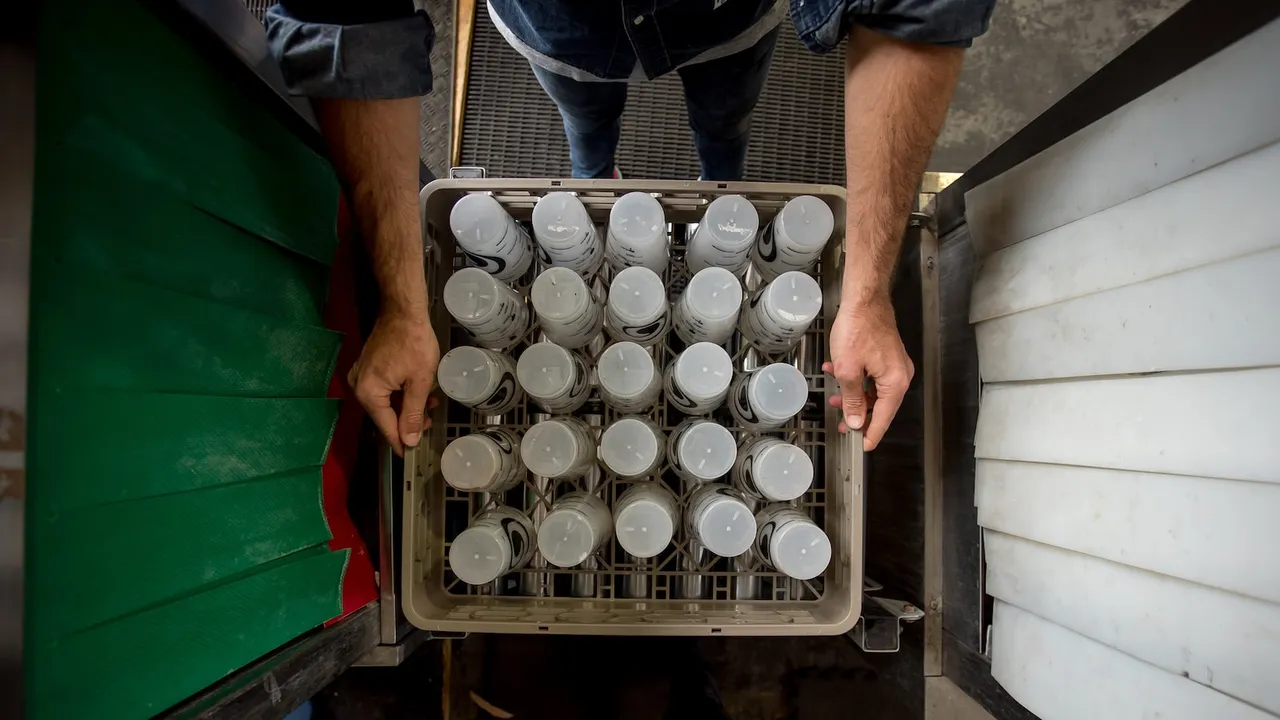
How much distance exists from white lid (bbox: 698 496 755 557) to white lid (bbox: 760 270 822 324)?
27cm

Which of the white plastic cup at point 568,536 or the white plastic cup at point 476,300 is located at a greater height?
the white plastic cup at point 476,300

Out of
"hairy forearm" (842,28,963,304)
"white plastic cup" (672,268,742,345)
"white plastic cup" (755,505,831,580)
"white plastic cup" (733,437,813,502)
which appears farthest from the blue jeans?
"white plastic cup" (755,505,831,580)

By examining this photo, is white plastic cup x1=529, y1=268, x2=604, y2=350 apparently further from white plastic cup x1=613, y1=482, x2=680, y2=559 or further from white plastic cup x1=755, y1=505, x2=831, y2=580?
white plastic cup x1=755, y1=505, x2=831, y2=580

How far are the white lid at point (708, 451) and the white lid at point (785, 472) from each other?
5 cm

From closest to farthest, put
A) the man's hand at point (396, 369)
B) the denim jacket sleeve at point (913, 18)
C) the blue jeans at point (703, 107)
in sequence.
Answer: the denim jacket sleeve at point (913, 18) → the man's hand at point (396, 369) → the blue jeans at point (703, 107)

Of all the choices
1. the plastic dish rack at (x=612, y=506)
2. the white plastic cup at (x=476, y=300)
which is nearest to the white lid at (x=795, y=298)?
the plastic dish rack at (x=612, y=506)

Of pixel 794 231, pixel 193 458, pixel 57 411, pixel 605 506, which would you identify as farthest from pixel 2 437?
pixel 794 231

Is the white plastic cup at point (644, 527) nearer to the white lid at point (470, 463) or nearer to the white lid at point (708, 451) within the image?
the white lid at point (708, 451)

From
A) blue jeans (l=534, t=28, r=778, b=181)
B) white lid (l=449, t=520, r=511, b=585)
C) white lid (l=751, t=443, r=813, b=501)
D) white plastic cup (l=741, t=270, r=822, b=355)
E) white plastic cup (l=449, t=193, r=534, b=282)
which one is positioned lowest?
white lid (l=449, t=520, r=511, b=585)

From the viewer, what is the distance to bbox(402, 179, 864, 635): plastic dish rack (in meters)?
0.78

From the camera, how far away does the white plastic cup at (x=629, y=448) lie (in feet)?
2.51

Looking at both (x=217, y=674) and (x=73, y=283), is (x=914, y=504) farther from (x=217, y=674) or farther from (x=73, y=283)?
(x=73, y=283)

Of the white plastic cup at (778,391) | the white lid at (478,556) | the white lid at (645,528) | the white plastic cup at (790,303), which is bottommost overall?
the white lid at (478,556)

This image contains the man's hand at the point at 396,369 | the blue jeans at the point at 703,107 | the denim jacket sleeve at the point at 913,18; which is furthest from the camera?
the blue jeans at the point at 703,107
